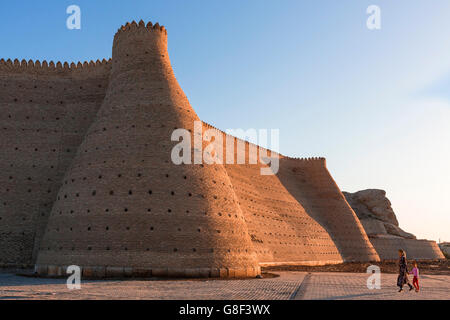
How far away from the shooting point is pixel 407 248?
48.8m

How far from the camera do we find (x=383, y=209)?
203ft

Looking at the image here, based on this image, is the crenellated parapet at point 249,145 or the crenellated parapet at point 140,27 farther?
the crenellated parapet at point 249,145

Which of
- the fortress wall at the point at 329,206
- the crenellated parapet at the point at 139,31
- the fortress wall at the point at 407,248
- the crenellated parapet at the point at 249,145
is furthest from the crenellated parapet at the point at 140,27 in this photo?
the fortress wall at the point at 407,248

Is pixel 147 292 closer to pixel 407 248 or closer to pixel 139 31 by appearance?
pixel 139 31

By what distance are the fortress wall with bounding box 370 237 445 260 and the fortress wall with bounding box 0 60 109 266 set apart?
108 feet

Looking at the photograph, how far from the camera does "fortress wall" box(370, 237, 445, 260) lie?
149 ft

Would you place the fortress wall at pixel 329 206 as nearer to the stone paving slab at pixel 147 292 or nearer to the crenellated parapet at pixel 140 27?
the crenellated parapet at pixel 140 27

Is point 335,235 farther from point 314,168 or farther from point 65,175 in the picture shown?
point 65,175

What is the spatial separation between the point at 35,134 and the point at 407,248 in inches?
1604

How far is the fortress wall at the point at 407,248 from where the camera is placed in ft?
149

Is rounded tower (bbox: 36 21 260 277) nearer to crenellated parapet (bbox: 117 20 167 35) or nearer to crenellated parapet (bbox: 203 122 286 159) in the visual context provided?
crenellated parapet (bbox: 117 20 167 35)

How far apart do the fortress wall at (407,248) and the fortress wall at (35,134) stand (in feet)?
108

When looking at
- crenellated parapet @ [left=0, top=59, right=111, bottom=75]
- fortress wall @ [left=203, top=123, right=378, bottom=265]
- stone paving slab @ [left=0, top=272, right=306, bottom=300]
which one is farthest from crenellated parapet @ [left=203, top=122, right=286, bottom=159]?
stone paving slab @ [left=0, top=272, right=306, bottom=300]
